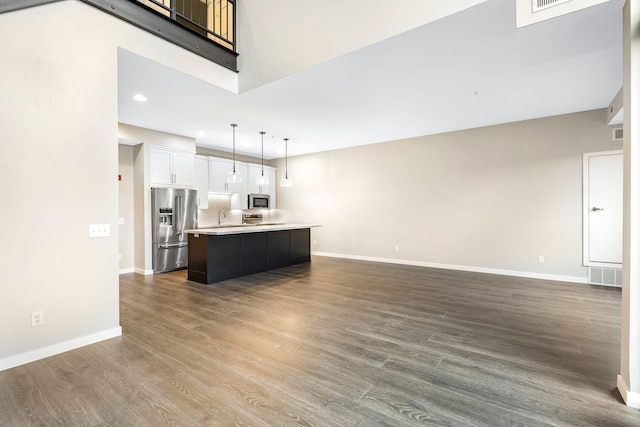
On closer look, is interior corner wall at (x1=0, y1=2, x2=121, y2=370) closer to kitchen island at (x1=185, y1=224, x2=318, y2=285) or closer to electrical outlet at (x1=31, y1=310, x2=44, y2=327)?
electrical outlet at (x1=31, y1=310, x2=44, y2=327)

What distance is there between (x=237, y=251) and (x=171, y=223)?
5.59 feet

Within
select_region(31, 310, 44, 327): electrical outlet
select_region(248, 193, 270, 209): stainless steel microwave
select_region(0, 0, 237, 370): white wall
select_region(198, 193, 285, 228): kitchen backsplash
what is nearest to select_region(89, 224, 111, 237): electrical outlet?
select_region(0, 0, 237, 370): white wall

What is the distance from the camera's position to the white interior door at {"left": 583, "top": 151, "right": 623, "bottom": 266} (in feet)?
15.1

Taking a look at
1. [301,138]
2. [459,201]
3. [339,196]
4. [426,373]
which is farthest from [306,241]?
[426,373]

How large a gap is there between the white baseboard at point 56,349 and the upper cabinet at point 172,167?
363cm

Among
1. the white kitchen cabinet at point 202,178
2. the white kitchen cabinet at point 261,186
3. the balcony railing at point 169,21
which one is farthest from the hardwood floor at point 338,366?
the white kitchen cabinet at point 261,186

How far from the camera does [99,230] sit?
2719 millimetres

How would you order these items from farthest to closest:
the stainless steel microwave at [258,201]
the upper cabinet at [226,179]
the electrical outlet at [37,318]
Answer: the stainless steel microwave at [258,201], the upper cabinet at [226,179], the electrical outlet at [37,318]

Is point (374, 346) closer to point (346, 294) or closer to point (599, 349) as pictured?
point (346, 294)

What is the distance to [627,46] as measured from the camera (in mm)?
1864

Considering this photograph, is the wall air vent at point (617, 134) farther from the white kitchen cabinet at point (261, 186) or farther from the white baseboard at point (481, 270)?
the white kitchen cabinet at point (261, 186)

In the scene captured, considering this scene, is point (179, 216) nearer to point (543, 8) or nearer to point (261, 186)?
point (261, 186)

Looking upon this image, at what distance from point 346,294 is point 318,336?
4.93 feet

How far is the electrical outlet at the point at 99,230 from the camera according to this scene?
105 inches
